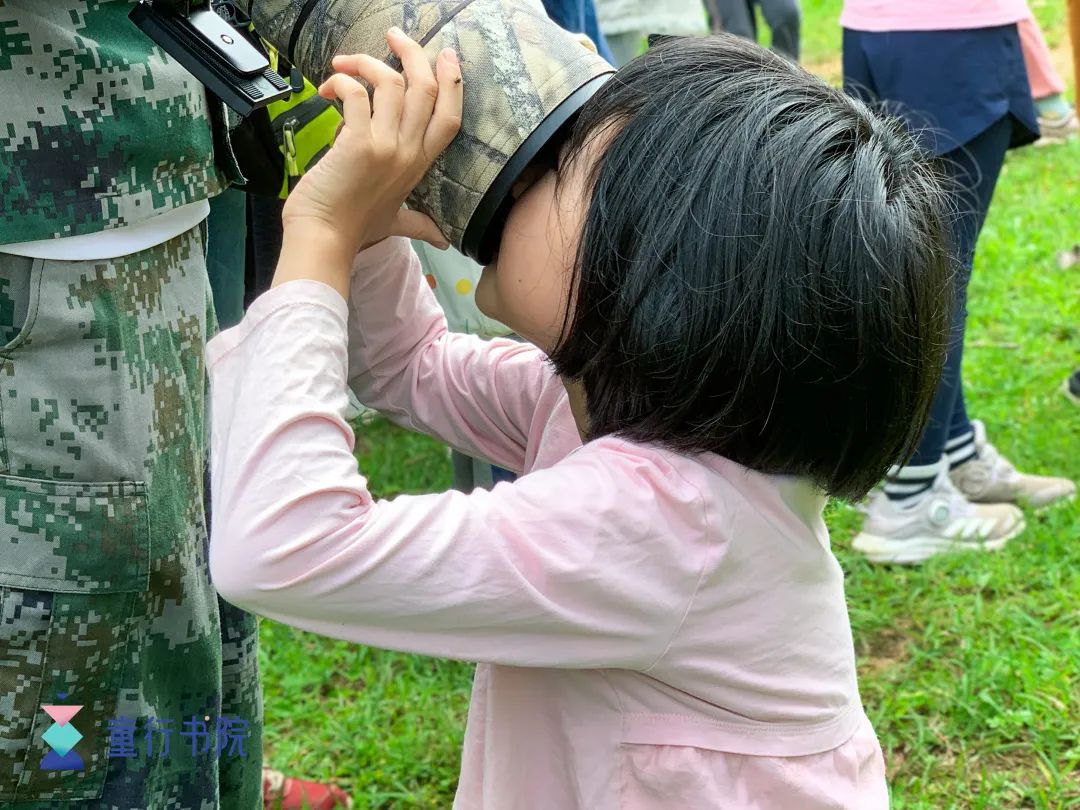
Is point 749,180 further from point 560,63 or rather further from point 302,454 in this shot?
point 302,454

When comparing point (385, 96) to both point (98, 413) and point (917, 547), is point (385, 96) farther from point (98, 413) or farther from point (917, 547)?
point (917, 547)

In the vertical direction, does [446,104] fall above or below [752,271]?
above

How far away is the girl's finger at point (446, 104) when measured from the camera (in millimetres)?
1147

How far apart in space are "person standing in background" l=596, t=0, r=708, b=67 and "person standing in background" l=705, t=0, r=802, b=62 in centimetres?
328

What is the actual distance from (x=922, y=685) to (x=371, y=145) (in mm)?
1930

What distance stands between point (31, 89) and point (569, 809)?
88 centimetres

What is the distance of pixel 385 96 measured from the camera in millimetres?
1142

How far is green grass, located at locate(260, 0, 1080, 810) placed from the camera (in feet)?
7.80

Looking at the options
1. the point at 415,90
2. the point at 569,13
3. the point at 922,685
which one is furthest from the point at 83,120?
the point at 922,685

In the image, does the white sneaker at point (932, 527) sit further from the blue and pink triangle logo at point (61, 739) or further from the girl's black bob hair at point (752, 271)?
the blue and pink triangle logo at point (61, 739)

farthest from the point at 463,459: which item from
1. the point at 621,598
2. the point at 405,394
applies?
the point at 621,598

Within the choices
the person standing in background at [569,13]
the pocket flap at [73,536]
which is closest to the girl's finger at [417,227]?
the pocket flap at [73,536]

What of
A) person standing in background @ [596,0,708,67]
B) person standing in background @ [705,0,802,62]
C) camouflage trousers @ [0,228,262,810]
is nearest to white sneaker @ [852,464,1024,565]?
person standing in background @ [596,0,708,67]

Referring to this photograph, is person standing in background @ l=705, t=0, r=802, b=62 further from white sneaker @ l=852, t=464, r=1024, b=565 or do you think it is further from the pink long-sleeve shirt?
the pink long-sleeve shirt
